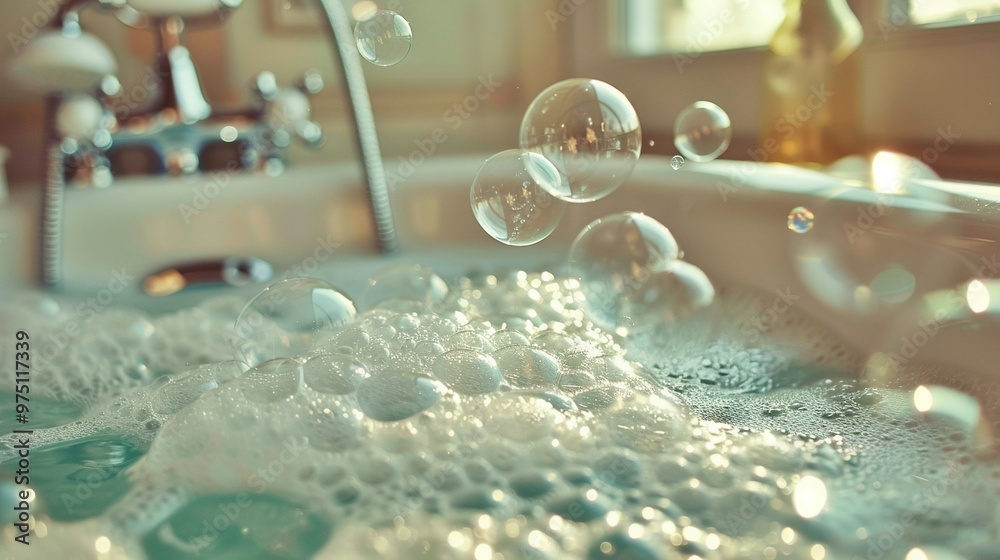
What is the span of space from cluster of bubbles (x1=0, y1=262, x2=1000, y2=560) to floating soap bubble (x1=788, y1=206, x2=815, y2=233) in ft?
0.39

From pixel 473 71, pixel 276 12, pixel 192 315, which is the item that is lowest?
pixel 192 315

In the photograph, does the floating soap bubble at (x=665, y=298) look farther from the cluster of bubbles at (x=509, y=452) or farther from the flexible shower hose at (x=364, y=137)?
the flexible shower hose at (x=364, y=137)

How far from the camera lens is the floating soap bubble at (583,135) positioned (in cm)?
75

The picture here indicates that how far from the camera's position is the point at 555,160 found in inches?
30.4

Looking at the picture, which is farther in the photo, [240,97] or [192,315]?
[240,97]

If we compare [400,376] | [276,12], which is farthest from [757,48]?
[400,376]

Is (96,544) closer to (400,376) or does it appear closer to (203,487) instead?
(203,487)

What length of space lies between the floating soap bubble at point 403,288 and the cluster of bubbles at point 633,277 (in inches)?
5.9

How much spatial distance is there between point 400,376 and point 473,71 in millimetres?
1281

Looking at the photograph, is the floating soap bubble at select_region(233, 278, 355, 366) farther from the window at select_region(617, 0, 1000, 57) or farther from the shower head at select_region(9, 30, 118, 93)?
the window at select_region(617, 0, 1000, 57)

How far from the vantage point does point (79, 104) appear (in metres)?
1.17
